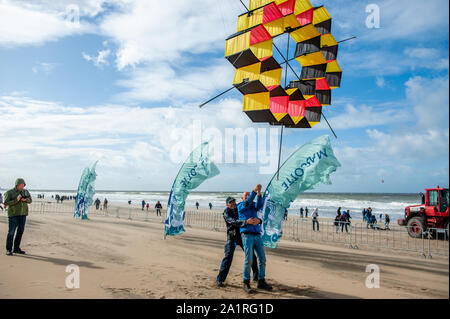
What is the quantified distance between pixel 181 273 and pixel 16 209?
4.51m

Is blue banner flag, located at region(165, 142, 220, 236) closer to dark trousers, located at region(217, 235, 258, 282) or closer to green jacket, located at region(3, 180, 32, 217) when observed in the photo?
green jacket, located at region(3, 180, 32, 217)

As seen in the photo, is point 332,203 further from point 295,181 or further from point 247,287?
A: point 247,287

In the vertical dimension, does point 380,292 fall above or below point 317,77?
below

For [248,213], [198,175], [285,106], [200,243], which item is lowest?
[200,243]

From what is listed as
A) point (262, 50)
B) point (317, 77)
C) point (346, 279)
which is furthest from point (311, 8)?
point (346, 279)

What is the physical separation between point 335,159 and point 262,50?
140 inches

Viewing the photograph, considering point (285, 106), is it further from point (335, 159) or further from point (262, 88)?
point (335, 159)

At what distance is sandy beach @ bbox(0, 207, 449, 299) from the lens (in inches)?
184

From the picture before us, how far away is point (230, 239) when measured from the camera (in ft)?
17.7

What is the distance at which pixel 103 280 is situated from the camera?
17.4 feet

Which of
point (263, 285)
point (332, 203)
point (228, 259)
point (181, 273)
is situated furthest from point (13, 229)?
point (332, 203)

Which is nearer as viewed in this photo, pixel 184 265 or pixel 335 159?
pixel 184 265
